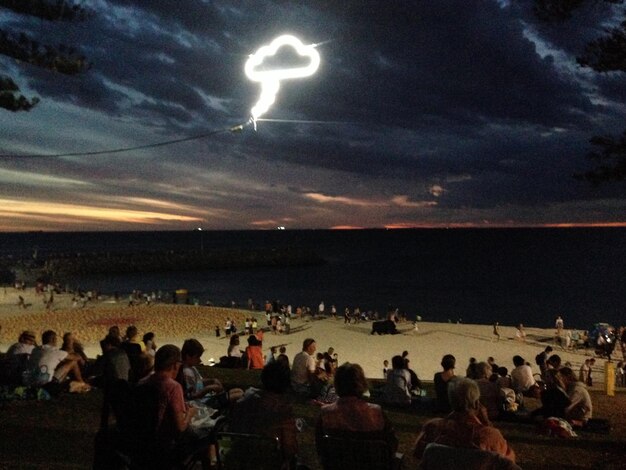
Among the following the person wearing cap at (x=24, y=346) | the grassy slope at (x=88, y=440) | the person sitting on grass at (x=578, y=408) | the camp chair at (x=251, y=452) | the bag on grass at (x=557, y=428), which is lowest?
the grassy slope at (x=88, y=440)

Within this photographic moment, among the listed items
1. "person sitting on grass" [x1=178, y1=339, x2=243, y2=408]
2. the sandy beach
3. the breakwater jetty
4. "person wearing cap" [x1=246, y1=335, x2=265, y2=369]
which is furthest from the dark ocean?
"person sitting on grass" [x1=178, y1=339, x2=243, y2=408]

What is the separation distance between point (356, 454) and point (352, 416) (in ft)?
1.22

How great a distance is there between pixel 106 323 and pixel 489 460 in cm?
2966

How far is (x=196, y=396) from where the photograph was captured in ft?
17.5

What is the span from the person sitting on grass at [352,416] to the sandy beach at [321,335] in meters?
13.4

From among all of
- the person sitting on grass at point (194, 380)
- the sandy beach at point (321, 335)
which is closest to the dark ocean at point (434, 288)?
the sandy beach at point (321, 335)

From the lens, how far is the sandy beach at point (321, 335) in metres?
20.5

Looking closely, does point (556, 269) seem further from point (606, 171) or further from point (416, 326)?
point (606, 171)

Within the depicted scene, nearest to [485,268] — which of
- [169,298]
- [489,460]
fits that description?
[169,298]

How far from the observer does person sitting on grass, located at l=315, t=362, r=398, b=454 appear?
3.57m

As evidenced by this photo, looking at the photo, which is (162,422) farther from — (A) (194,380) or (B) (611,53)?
(B) (611,53)

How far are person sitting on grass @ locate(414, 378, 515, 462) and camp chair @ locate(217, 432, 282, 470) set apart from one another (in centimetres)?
111

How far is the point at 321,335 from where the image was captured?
26188 mm

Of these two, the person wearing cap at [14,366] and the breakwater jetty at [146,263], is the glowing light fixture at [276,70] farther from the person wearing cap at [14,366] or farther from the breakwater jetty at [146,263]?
the breakwater jetty at [146,263]
